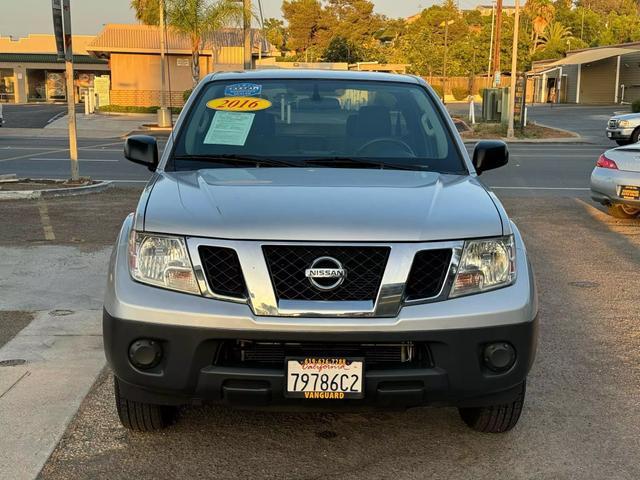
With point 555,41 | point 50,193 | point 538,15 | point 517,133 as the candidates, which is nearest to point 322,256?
point 50,193

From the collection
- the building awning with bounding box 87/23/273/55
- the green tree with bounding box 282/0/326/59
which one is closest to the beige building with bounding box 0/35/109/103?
the building awning with bounding box 87/23/273/55

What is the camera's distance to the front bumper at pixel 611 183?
1016 cm

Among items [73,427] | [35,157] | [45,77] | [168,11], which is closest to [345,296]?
[73,427]

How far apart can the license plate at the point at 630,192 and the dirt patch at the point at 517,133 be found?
62.0 feet

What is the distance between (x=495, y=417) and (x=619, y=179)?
7.23 m

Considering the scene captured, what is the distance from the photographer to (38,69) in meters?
60.4

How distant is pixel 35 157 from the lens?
19719mm

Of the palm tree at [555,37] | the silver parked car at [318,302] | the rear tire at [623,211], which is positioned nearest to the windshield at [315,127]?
the silver parked car at [318,302]

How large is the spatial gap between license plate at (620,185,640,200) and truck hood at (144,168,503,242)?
6.78 meters

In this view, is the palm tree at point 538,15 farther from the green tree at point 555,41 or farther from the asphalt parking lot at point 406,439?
the asphalt parking lot at point 406,439

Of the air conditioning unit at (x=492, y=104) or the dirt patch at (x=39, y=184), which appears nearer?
the dirt patch at (x=39, y=184)

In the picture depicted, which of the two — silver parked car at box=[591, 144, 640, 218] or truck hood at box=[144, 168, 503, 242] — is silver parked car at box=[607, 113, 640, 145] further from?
truck hood at box=[144, 168, 503, 242]

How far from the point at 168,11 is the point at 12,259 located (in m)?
28.4

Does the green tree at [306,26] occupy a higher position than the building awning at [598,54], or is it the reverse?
the green tree at [306,26]
